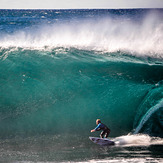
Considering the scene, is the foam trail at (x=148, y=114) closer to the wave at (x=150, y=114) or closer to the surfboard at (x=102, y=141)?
the wave at (x=150, y=114)

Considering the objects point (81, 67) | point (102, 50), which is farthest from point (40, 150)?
point (102, 50)

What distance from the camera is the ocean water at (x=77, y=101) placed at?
6.81 m

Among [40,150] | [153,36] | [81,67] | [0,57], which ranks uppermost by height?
[153,36]

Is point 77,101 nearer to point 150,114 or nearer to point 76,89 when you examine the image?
point 76,89

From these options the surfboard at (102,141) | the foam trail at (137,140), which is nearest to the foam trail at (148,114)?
the foam trail at (137,140)

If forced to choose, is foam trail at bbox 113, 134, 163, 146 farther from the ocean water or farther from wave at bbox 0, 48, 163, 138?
wave at bbox 0, 48, 163, 138

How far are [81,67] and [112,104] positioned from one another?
3301 millimetres

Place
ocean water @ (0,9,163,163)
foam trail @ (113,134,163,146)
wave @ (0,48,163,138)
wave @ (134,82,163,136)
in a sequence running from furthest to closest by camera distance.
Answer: wave @ (0,48,163,138) → wave @ (134,82,163,136) → foam trail @ (113,134,163,146) → ocean water @ (0,9,163,163)

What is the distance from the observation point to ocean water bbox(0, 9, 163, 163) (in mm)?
6812

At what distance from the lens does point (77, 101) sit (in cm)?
968

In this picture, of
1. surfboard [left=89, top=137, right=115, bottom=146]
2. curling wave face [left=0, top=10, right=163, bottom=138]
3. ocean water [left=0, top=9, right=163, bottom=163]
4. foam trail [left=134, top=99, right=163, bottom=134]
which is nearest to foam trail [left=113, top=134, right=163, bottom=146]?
ocean water [left=0, top=9, right=163, bottom=163]

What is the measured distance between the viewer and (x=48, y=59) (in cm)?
1238

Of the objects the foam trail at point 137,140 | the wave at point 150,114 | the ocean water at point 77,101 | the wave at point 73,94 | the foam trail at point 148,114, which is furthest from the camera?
the wave at point 73,94

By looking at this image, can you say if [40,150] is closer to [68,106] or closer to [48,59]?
[68,106]
